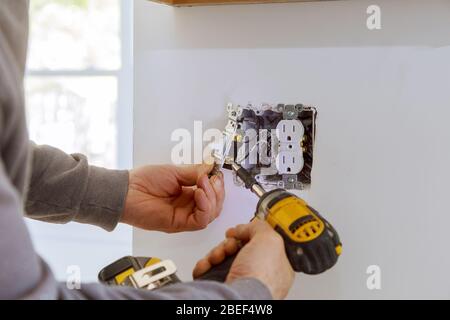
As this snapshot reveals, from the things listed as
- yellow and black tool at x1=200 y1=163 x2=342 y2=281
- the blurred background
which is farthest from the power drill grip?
the blurred background

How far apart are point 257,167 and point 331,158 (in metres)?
0.13

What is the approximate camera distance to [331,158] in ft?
2.47

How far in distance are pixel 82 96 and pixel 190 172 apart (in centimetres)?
49

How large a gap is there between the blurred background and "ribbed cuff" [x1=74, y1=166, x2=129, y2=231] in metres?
0.37

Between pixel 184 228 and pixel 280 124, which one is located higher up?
pixel 280 124

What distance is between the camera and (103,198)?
2.29ft

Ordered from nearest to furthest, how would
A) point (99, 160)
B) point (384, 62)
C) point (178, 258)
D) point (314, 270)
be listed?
point (314, 270) → point (384, 62) → point (178, 258) → point (99, 160)

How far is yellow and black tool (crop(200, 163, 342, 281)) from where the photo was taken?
52cm

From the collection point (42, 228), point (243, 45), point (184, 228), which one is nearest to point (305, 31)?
point (243, 45)

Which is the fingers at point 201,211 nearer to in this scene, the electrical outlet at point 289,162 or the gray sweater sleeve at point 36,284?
the electrical outlet at point 289,162

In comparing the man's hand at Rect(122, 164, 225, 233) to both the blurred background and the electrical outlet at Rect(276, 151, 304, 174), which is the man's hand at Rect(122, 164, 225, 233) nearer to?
the electrical outlet at Rect(276, 151, 304, 174)

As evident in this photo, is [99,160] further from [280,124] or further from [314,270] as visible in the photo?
[314,270]

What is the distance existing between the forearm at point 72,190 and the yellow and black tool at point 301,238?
0.75 feet

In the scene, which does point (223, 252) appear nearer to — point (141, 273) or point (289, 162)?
point (141, 273)
